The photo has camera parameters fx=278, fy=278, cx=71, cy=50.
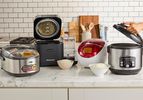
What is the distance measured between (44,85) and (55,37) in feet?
1.39

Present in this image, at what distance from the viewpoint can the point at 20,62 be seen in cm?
147

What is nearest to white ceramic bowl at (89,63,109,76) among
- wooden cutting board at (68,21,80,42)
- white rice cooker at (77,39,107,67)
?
white rice cooker at (77,39,107,67)

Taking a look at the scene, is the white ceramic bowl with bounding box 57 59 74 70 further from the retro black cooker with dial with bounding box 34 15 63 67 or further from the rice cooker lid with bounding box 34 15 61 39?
the rice cooker lid with bounding box 34 15 61 39

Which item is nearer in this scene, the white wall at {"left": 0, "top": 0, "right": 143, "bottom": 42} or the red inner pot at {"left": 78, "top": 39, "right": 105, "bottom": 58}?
the red inner pot at {"left": 78, "top": 39, "right": 105, "bottom": 58}

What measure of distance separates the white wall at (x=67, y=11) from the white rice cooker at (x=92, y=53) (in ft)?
5.40

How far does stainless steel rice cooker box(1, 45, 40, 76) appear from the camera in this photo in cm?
148

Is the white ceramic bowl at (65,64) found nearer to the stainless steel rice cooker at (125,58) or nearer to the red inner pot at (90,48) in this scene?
the red inner pot at (90,48)

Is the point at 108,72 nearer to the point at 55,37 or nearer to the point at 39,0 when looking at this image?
the point at 55,37

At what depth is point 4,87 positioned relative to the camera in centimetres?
148

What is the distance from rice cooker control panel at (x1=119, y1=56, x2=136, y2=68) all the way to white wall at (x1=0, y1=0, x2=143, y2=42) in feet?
6.08

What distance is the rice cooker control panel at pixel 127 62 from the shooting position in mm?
1506

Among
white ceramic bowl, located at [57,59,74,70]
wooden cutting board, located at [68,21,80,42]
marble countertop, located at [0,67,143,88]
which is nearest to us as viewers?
marble countertop, located at [0,67,143,88]

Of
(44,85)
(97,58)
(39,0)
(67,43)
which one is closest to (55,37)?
(67,43)

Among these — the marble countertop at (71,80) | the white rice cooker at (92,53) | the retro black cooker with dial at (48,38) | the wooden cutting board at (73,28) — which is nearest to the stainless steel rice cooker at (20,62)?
the marble countertop at (71,80)
